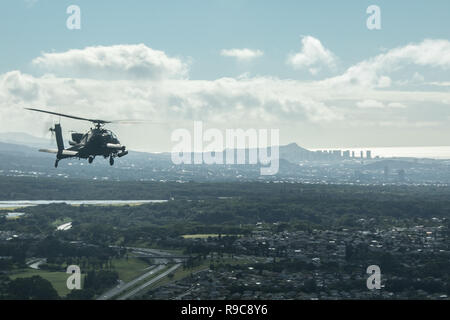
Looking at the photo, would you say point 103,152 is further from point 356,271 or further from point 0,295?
point 356,271

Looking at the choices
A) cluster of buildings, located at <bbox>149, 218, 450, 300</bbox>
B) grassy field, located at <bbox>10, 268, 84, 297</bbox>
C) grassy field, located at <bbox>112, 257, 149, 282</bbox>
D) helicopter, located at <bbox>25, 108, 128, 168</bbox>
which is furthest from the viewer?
grassy field, located at <bbox>112, 257, 149, 282</bbox>

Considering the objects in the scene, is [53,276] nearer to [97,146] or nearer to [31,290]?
[31,290]

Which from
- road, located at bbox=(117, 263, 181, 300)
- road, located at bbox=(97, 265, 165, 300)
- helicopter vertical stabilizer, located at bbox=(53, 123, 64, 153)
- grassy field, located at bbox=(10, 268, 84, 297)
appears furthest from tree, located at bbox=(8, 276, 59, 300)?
helicopter vertical stabilizer, located at bbox=(53, 123, 64, 153)

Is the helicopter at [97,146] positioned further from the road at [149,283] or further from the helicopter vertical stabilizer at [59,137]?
the road at [149,283]

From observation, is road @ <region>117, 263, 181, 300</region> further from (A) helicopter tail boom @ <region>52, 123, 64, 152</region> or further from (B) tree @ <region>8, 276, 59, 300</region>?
(A) helicopter tail boom @ <region>52, 123, 64, 152</region>

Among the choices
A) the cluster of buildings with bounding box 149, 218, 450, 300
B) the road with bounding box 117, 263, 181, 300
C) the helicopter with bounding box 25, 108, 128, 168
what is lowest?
the cluster of buildings with bounding box 149, 218, 450, 300

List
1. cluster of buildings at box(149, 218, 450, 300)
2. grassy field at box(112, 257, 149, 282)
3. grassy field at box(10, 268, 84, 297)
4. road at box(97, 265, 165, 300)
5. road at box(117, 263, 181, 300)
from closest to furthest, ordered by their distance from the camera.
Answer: road at box(117, 263, 181, 300)
road at box(97, 265, 165, 300)
grassy field at box(10, 268, 84, 297)
cluster of buildings at box(149, 218, 450, 300)
grassy field at box(112, 257, 149, 282)

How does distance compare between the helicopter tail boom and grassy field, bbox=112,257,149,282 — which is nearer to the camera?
the helicopter tail boom
